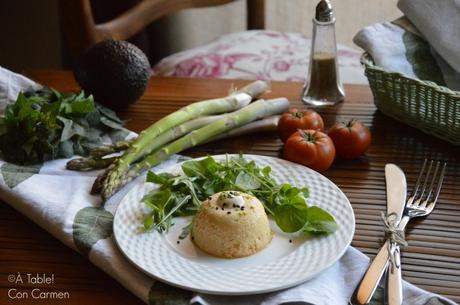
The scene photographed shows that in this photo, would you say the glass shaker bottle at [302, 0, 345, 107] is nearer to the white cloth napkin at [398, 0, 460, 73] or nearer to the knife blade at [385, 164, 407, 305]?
the white cloth napkin at [398, 0, 460, 73]

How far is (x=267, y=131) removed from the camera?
1.29 metres

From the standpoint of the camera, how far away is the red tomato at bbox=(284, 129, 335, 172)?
112cm

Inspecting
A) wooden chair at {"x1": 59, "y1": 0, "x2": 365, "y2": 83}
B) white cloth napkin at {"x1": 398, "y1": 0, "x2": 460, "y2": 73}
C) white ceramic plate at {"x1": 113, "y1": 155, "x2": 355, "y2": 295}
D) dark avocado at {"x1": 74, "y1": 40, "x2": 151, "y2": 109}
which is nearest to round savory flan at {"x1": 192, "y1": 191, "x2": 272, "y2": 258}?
white ceramic plate at {"x1": 113, "y1": 155, "x2": 355, "y2": 295}

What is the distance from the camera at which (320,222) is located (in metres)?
0.93

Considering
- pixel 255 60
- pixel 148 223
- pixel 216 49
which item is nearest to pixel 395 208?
pixel 148 223

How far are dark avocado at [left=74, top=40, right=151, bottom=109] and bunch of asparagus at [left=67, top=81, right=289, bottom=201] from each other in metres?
0.14

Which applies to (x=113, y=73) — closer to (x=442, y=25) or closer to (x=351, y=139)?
(x=351, y=139)

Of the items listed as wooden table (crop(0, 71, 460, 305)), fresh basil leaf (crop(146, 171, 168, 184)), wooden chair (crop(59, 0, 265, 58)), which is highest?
wooden chair (crop(59, 0, 265, 58))

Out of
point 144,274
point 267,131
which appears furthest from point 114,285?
point 267,131

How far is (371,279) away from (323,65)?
2.01 feet

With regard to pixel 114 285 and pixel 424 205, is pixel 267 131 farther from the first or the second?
pixel 114 285

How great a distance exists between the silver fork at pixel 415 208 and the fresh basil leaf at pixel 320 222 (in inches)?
3.4

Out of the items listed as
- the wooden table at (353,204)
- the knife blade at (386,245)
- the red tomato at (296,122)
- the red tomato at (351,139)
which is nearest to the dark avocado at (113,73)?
the wooden table at (353,204)

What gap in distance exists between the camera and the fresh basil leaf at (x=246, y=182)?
1017mm
